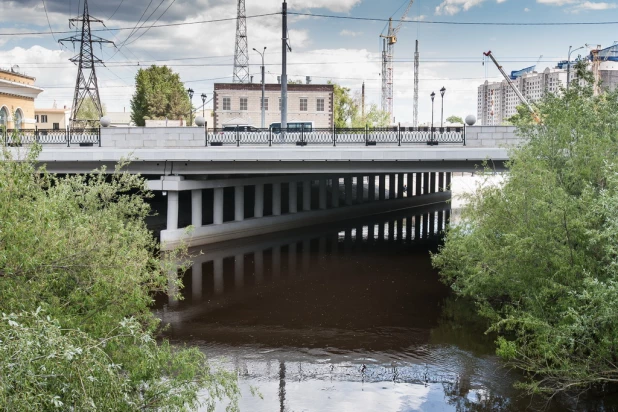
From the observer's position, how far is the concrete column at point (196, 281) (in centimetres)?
3125

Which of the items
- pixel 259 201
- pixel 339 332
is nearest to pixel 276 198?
pixel 259 201

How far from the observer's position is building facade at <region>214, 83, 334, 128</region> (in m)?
80.8

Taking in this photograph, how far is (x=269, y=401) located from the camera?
58.5 feet

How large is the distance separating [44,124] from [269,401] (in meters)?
131

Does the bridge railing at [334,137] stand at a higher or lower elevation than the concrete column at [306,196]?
higher

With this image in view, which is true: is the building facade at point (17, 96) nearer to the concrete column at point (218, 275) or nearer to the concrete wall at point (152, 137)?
the concrete wall at point (152, 137)

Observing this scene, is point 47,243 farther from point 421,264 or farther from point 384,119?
point 384,119

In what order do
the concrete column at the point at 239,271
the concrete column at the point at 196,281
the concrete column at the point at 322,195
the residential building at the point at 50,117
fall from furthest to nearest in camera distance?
the residential building at the point at 50,117 < the concrete column at the point at 322,195 < the concrete column at the point at 239,271 < the concrete column at the point at 196,281

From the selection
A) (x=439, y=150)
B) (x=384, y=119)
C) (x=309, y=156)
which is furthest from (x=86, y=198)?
(x=384, y=119)

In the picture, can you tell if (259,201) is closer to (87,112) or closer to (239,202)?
(239,202)

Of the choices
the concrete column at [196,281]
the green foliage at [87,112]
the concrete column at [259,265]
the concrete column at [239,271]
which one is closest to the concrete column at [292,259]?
the concrete column at [259,265]

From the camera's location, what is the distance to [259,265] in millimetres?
38281

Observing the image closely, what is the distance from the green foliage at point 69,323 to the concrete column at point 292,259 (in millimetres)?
20413

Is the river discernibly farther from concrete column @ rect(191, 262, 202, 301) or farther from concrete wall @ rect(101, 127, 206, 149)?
concrete wall @ rect(101, 127, 206, 149)
